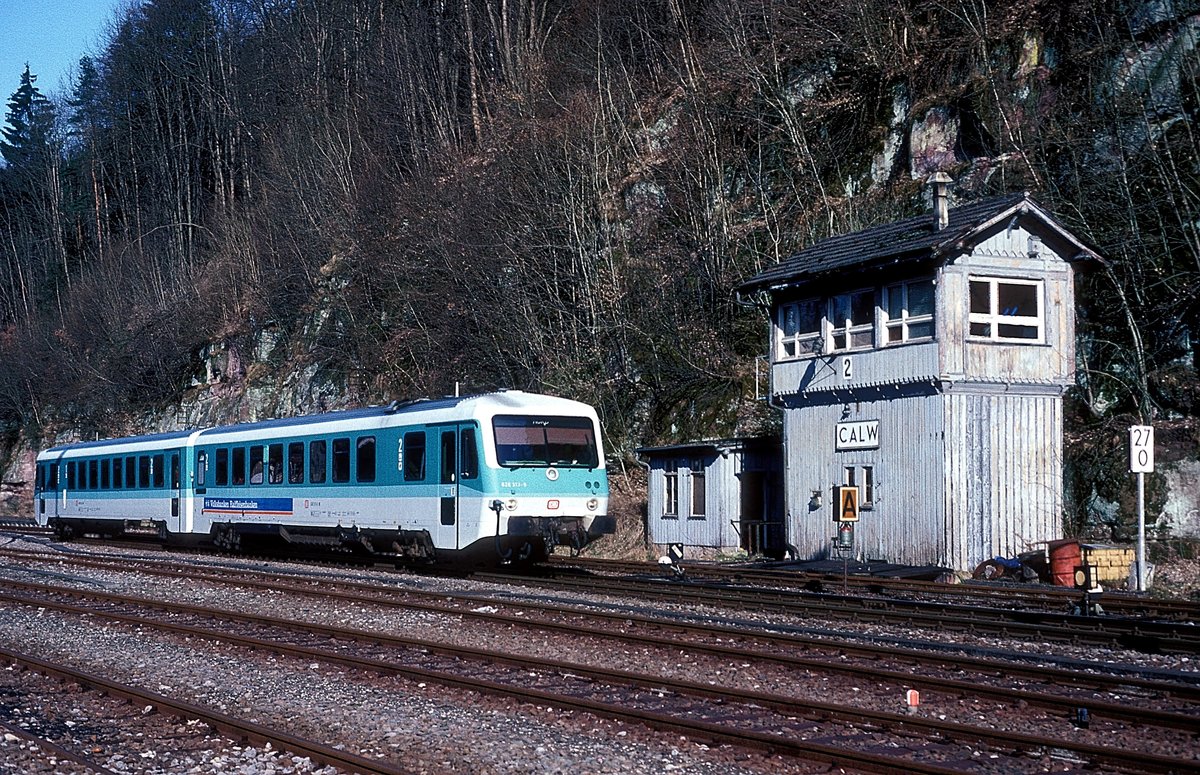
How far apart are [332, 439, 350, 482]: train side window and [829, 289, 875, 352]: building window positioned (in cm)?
965

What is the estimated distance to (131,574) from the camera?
24250 millimetres

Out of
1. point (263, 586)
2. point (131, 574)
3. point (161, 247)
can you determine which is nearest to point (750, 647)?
point (263, 586)

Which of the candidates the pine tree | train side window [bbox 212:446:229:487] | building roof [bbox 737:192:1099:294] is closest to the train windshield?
building roof [bbox 737:192:1099:294]

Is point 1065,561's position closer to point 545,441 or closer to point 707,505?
point 545,441

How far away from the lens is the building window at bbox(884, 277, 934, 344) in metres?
23.3

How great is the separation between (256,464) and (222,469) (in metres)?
1.81

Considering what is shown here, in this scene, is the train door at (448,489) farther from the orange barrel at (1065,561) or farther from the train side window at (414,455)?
the orange barrel at (1065,561)

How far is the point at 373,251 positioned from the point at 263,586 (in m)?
28.9

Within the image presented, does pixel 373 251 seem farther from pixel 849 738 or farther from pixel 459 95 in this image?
pixel 849 738

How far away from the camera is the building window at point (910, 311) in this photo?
23.3m

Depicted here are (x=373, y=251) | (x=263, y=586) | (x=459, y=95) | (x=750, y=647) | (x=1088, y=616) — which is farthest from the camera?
(x=459, y=95)

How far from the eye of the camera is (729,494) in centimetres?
2742

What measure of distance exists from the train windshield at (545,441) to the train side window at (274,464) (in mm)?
7255

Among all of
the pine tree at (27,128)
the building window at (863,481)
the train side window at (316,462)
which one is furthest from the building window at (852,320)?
the pine tree at (27,128)
